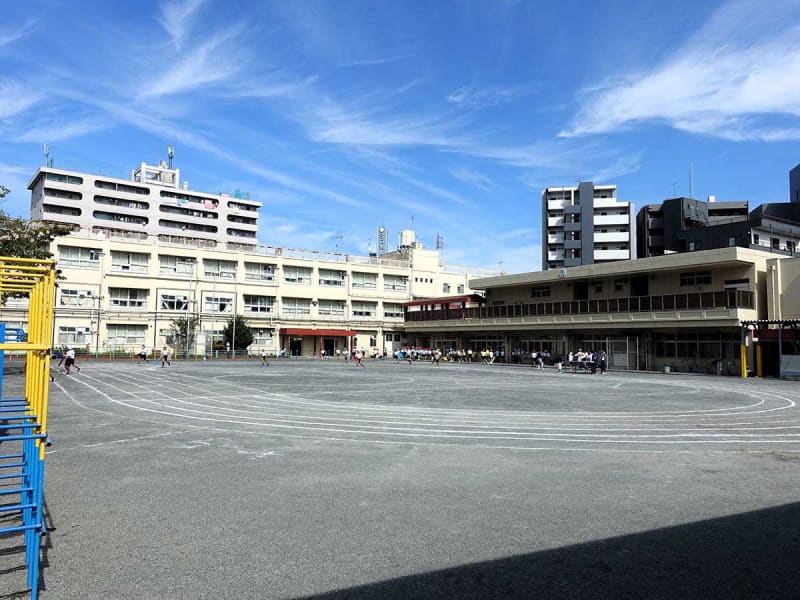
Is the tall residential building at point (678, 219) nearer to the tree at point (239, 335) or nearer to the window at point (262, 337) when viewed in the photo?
the window at point (262, 337)

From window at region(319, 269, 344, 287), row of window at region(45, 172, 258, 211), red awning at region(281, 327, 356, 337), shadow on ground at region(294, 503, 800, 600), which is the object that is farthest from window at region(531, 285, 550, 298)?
row of window at region(45, 172, 258, 211)

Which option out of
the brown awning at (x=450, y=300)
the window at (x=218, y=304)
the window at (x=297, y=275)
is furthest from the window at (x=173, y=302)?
the brown awning at (x=450, y=300)

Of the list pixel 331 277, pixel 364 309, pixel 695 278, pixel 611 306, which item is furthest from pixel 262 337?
pixel 695 278

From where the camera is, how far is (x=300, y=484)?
25.5ft

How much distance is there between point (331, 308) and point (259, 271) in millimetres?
9735

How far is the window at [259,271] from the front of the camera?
219ft

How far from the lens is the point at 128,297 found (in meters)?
59.5

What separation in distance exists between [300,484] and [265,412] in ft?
26.2

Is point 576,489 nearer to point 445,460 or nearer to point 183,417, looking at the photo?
point 445,460

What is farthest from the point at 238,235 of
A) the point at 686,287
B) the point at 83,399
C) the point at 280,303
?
the point at 83,399

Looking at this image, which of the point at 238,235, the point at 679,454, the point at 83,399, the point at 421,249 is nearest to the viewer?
the point at 679,454

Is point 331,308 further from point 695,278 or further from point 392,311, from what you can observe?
point 695,278

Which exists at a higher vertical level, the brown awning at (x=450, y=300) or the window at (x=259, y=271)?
the window at (x=259, y=271)

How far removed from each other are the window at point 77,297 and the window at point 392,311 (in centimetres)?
3323
